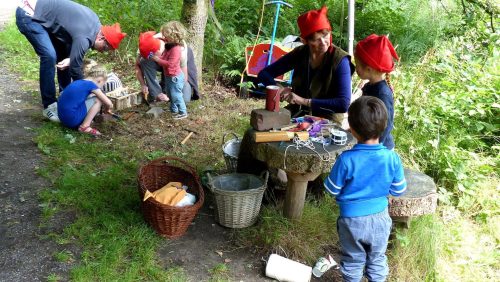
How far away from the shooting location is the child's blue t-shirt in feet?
16.5

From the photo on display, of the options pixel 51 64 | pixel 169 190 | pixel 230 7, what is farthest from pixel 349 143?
pixel 230 7

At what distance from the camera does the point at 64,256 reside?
314 centimetres

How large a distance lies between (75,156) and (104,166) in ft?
1.25

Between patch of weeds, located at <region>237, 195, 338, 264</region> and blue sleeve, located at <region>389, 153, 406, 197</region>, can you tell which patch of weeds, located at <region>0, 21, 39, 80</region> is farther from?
blue sleeve, located at <region>389, 153, 406, 197</region>

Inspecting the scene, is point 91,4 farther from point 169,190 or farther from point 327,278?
point 327,278

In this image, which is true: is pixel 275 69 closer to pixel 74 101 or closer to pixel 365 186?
pixel 365 186

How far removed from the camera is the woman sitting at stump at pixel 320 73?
12.4ft

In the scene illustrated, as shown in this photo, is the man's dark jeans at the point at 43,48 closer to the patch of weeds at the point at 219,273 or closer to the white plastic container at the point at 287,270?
the patch of weeds at the point at 219,273

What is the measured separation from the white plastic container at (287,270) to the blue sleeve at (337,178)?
775 mm

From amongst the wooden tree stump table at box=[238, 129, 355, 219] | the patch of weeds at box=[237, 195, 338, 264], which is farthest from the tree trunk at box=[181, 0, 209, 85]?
the patch of weeds at box=[237, 195, 338, 264]

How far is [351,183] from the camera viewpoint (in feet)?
Result: 8.87

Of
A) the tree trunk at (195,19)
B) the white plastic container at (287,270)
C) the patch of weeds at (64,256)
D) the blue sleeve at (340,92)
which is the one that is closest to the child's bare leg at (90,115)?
the tree trunk at (195,19)

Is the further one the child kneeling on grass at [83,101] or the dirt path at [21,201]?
the child kneeling on grass at [83,101]

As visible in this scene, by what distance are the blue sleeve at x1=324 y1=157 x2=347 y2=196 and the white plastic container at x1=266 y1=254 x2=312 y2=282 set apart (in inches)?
30.5
